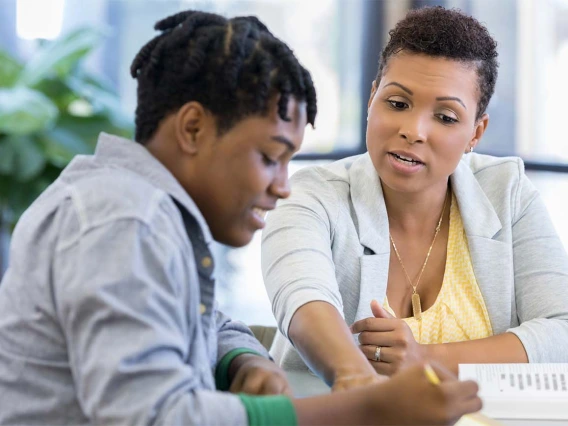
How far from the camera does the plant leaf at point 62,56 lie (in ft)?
13.3

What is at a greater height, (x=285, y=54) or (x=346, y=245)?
(x=285, y=54)

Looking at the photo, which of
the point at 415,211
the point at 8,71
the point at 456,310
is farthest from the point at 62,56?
the point at 456,310

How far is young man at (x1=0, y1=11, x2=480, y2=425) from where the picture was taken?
1.01 m

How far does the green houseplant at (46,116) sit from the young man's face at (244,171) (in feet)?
9.04

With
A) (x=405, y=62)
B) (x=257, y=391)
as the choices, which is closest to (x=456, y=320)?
(x=405, y=62)

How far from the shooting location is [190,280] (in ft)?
3.68

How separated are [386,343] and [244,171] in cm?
61

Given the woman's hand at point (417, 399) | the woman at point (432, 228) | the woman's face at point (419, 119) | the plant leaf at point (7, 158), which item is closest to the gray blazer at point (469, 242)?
the woman at point (432, 228)

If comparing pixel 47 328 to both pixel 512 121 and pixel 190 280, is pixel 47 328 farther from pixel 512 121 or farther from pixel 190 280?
pixel 512 121

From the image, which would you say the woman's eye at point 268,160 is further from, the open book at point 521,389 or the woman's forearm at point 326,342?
the open book at point 521,389

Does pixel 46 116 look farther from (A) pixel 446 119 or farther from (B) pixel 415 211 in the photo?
(A) pixel 446 119

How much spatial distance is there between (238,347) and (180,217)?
0.38 meters

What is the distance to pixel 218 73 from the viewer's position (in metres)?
1.17

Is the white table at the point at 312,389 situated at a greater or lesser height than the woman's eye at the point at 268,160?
lesser
